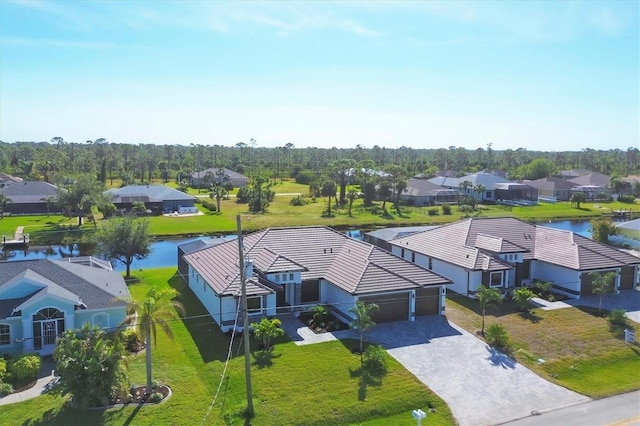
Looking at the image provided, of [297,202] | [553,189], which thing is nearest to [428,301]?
[297,202]

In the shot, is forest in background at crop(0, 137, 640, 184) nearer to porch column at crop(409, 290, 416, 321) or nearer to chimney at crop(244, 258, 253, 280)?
chimney at crop(244, 258, 253, 280)

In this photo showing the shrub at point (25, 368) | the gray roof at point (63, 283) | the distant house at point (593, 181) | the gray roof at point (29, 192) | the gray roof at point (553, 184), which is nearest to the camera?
the shrub at point (25, 368)

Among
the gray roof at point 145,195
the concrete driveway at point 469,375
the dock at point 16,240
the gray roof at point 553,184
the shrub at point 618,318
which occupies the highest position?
the gray roof at point 553,184

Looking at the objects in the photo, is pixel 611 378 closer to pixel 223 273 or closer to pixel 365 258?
pixel 365 258

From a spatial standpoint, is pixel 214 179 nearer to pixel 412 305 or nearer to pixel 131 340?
pixel 412 305

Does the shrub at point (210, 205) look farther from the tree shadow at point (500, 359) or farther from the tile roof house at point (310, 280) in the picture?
the tree shadow at point (500, 359)

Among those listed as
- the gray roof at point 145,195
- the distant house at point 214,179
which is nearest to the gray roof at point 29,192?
the gray roof at point 145,195

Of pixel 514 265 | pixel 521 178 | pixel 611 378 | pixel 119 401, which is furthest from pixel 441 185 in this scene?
pixel 119 401
